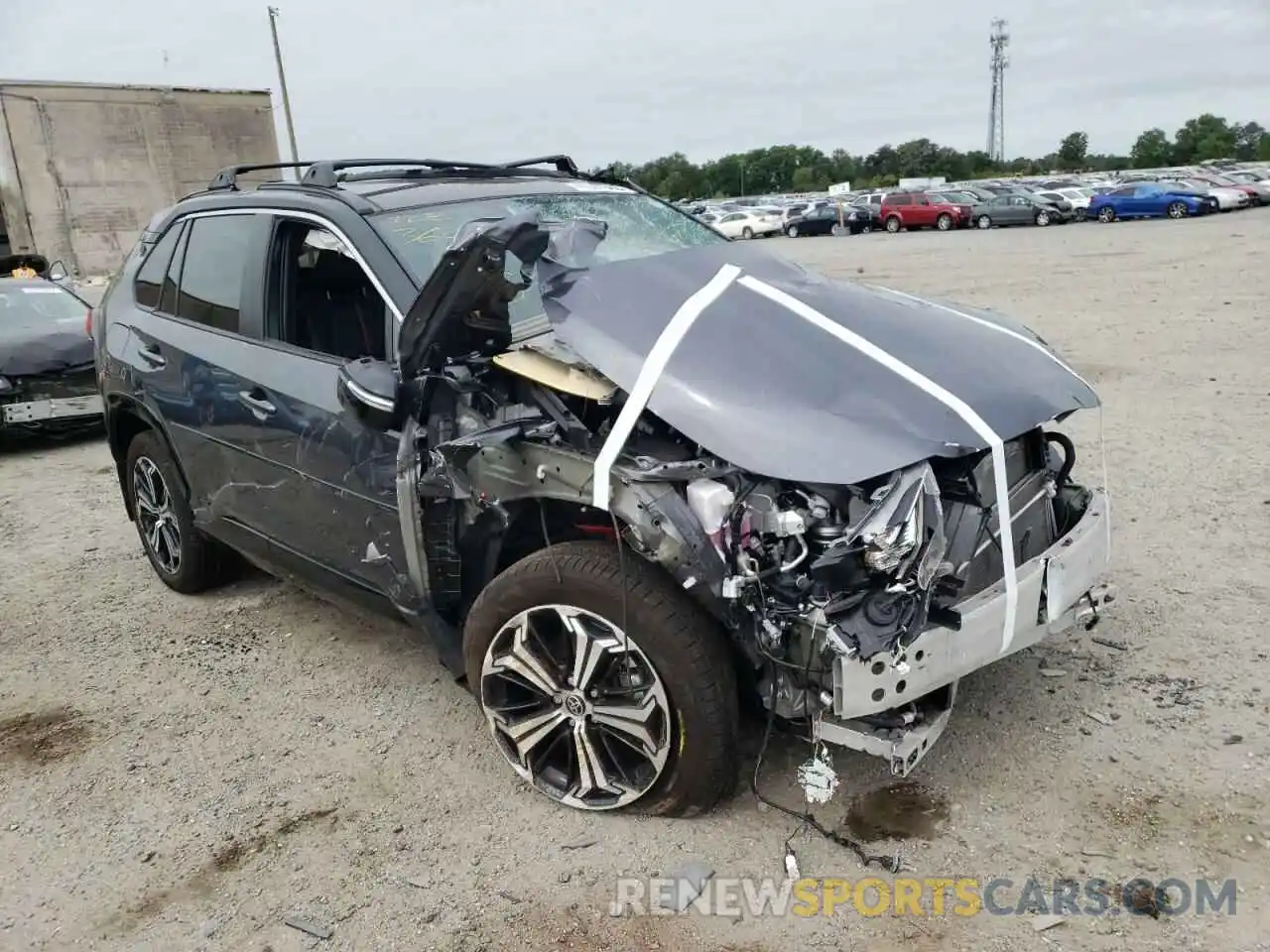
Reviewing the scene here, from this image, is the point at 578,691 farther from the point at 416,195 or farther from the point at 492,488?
the point at 416,195

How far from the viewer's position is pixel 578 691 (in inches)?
118

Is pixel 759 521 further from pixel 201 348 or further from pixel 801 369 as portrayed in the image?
pixel 201 348

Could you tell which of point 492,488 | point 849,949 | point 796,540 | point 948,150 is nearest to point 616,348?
point 492,488

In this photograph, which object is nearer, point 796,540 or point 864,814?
point 796,540

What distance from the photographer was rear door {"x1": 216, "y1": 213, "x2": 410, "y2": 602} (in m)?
3.46

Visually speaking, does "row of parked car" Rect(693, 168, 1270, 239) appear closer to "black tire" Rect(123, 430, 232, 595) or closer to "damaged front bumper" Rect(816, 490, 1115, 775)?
"black tire" Rect(123, 430, 232, 595)

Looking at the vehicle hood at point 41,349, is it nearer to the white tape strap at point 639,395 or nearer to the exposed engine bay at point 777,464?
the exposed engine bay at point 777,464

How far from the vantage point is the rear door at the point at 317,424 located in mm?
3465

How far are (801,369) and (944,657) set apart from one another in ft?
2.95

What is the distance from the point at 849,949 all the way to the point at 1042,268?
17.5 metres

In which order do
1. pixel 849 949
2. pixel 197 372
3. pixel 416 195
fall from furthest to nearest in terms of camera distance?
1. pixel 197 372
2. pixel 416 195
3. pixel 849 949

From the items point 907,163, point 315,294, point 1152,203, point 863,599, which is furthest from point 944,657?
point 907,163

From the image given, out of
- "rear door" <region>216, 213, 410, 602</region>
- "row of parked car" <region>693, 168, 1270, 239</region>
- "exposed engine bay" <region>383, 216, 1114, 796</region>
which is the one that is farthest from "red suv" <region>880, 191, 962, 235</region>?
"rear door" <region>216, 213, 410, 602</region>

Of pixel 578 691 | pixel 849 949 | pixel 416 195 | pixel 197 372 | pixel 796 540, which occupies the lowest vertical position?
pixel 849 949
